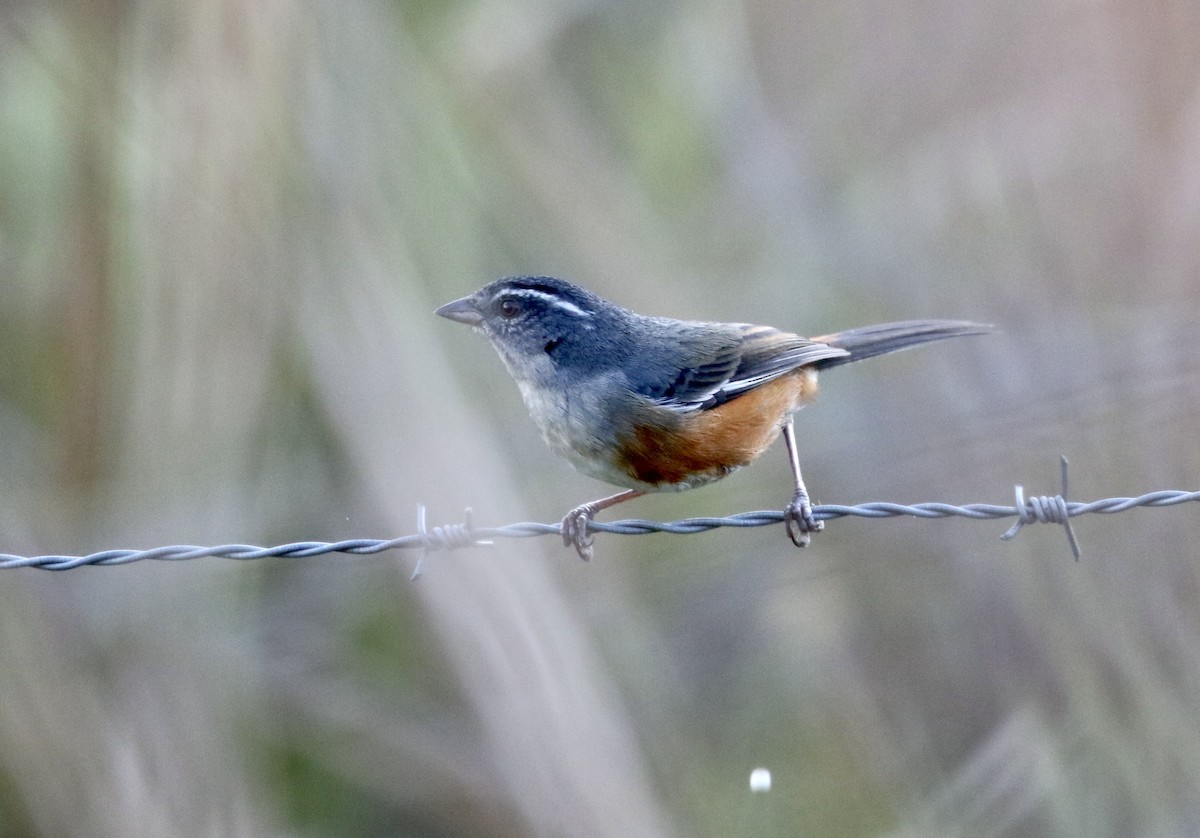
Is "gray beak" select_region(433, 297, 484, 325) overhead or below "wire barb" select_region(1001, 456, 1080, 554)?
overhead

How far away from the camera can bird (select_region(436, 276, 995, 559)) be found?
4.98m

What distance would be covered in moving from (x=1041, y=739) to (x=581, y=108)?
5780 mm

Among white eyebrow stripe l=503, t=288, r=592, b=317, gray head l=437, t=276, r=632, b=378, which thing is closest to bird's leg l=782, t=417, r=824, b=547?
gray head l=437, t=276, r=632, b=378

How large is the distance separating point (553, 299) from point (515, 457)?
10.7ft

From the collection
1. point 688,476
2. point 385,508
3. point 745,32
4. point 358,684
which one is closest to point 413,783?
point 358,684

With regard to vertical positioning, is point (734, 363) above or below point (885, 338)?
below

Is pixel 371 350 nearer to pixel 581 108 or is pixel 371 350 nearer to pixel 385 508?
pixel 385 508

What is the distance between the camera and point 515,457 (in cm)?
859

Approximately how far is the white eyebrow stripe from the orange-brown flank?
0.73m

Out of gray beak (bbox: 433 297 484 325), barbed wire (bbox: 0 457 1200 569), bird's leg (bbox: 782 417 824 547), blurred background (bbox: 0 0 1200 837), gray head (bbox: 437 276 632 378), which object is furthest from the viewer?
blurred background (bbox: 0 0 1200 837)

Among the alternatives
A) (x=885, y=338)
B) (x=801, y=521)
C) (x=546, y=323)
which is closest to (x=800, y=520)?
(x=801, y=521)

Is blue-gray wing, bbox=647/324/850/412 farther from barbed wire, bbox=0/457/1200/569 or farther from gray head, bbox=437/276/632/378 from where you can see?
barbed wire, bbox=0/457/1200/569

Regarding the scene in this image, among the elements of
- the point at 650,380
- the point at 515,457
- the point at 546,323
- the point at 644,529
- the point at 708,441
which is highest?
the point at 515,457

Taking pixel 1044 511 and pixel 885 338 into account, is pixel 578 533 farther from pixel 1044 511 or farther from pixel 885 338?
pixel 1044 511
